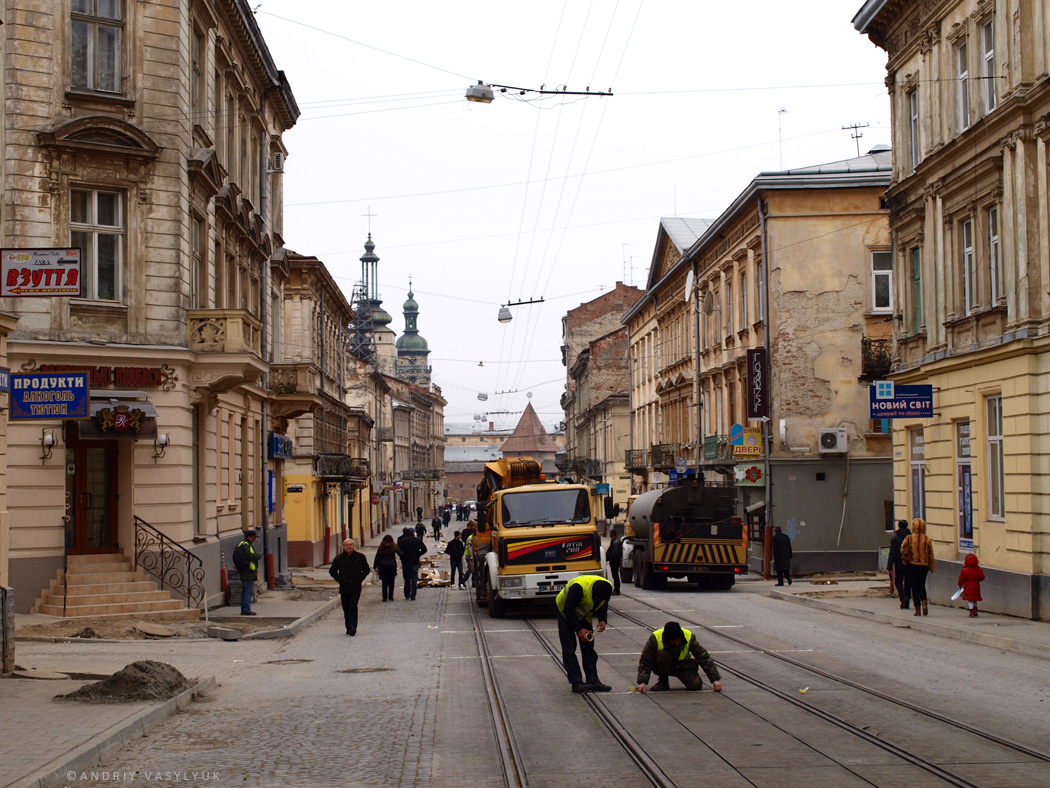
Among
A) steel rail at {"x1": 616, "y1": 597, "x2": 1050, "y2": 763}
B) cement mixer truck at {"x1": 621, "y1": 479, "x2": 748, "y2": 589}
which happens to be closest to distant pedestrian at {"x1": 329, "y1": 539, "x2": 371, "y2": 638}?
steel rail at {"x1": 616, "y1": 597, "x2": 1050, "y2": 763}

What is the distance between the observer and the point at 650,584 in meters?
30.6

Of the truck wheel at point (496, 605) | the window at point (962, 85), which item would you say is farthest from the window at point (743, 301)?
the truck wheel at point (496, 605)

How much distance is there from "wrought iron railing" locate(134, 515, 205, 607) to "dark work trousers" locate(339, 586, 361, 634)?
10.3 ft

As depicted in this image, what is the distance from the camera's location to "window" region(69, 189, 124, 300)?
20375mm

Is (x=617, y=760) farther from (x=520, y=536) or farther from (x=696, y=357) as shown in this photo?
(x=696, y=357)

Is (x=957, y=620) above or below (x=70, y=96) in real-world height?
below

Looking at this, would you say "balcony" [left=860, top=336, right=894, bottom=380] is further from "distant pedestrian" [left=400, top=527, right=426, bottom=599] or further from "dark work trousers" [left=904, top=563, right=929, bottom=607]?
"distant pedestrian" [left=400, top=527, right=426, bottom=599]

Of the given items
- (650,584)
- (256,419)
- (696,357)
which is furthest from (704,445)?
(256,419)

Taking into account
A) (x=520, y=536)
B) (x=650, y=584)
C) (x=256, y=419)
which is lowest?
(x=650, y=584)

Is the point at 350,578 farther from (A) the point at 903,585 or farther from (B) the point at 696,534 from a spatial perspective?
(B) the point at 696,534

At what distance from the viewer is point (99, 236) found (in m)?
20.5

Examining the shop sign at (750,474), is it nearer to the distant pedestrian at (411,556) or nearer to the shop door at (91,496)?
the distant pedestrian at (411,556)

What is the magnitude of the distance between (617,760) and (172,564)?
13832mm

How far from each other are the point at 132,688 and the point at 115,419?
30.6 feet
